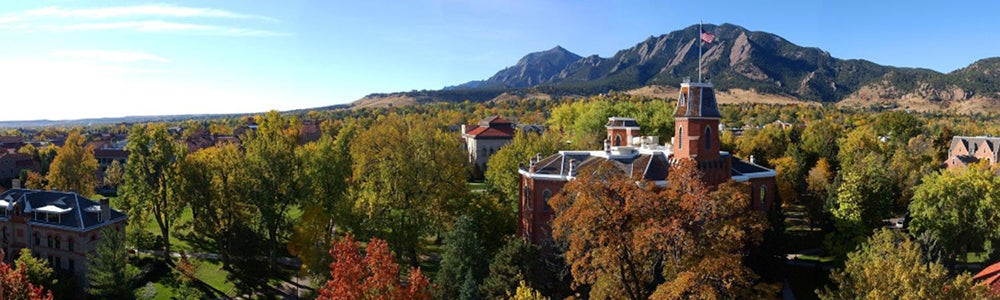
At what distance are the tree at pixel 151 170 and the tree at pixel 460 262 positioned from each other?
82.3 feet

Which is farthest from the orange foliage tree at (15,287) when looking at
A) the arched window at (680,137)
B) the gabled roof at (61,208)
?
the arched window at (680,137)

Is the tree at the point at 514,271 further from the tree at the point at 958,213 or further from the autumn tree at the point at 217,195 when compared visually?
the tree at the point at 958,213

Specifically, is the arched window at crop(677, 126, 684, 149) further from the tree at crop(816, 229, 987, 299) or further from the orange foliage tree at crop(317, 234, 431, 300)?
the orange foliage tree at crop(317, 234, 431, 300)

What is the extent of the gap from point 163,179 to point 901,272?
49.6 metres

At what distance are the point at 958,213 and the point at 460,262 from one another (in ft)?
117

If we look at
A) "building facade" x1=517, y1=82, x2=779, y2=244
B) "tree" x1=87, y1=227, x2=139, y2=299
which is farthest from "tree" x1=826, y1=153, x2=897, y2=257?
"tree" x1=87, y1=227, x2=139, y2=299

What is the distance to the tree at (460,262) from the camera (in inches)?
1420

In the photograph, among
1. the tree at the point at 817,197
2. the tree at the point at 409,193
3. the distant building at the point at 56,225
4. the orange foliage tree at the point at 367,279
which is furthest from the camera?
the tree at the point at 817,197

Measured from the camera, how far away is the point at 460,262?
37.0m

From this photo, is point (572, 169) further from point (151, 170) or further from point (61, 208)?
point (61, 208)

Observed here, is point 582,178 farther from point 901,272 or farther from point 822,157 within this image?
point 822,157

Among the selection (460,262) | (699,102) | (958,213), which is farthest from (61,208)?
(958,213)

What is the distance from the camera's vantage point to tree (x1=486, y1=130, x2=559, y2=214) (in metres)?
57.4

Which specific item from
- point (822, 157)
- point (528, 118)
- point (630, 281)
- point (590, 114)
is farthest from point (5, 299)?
point (528, 118)
